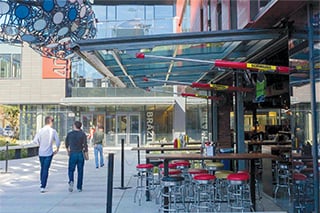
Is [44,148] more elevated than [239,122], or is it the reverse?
[239,122]

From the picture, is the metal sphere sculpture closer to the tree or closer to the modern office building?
the modern office building

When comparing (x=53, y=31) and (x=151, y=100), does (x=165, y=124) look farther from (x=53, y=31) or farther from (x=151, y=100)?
(x=53, y=31)

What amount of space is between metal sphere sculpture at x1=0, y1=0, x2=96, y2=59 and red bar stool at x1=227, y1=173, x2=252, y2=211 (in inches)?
166

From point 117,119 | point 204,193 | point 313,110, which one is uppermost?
point 117,119

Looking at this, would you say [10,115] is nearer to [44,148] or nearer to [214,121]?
[214,121]

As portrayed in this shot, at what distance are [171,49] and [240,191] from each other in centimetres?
288

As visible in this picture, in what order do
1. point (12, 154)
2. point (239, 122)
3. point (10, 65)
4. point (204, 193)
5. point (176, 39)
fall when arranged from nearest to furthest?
point (176, 39)
point (204, 193)
point (239, 122)
point (12, 154)
point (10, 65)

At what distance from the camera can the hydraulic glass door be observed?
92.5 ft

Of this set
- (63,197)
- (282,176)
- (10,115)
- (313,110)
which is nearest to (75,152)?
(63,197)

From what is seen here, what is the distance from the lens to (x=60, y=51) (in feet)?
29.3

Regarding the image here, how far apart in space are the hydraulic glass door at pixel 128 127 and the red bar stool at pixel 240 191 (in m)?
21.2

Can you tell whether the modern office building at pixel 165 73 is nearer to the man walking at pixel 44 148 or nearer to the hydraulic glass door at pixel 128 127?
the hydraulic glass door at pixel 128 127

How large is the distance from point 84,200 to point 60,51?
357 cm

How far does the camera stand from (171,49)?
6.97m
